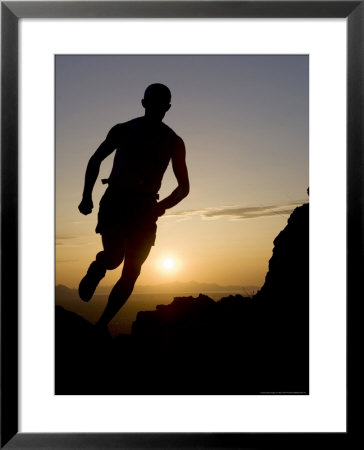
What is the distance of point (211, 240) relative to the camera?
183 cm

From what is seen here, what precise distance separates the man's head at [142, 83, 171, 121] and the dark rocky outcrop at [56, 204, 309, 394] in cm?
51

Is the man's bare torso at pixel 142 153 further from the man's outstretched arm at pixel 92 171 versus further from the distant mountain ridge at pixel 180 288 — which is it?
the distant mountain ridge at pixel 180 288

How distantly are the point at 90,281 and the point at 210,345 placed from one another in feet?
1.37

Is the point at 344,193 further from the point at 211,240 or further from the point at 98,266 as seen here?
the point at 98,266

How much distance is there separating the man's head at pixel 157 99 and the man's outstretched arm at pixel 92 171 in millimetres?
124

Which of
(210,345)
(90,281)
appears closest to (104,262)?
(90,281)

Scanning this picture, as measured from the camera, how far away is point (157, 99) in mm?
1829

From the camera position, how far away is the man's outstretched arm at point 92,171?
6.00 feet

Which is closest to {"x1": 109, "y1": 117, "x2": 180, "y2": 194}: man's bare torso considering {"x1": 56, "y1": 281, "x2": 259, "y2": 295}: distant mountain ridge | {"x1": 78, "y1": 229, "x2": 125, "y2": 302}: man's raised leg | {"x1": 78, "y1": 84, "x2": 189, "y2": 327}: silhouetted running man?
{"x1": 78, "y1": 84, "x2": 189, "y2": 327}: silhouetted running man

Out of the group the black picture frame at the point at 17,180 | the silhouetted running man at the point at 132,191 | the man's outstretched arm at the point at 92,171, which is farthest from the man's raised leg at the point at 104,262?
the black picture frame at the point at 17,180

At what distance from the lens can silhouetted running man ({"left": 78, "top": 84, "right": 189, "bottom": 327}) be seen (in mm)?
1830

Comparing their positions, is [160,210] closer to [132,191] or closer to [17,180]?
[132,191]

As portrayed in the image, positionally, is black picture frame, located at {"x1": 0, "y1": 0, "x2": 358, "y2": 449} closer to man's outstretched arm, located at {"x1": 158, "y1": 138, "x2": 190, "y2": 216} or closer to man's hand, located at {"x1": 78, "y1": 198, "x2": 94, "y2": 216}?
man's hand, located at {"x1": 78, "y1": 198, "x2": 94, "y2": 216}

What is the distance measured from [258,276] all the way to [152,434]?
562 millimetres
